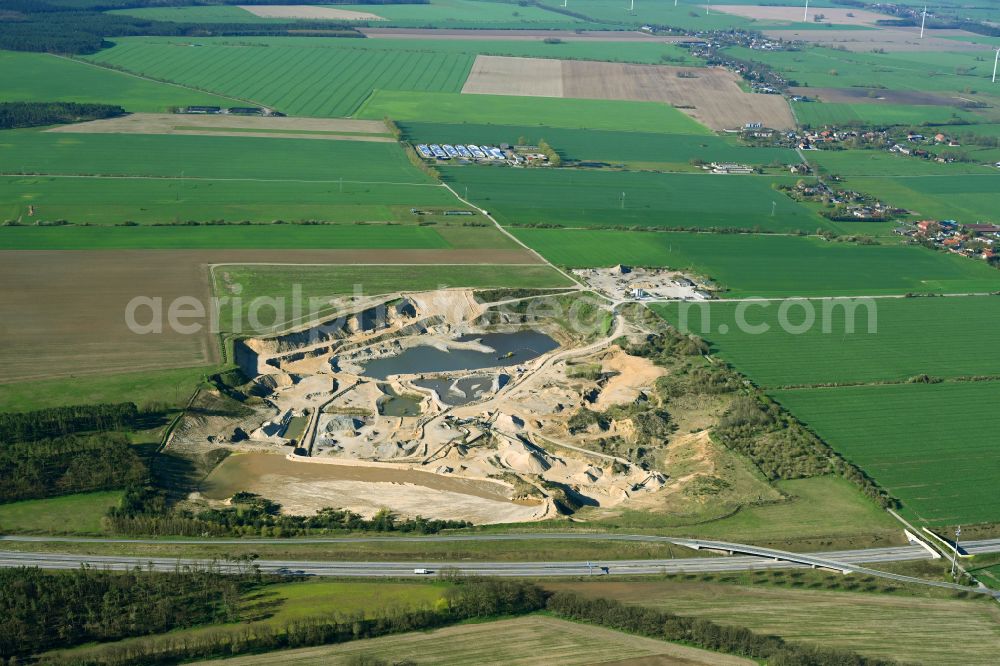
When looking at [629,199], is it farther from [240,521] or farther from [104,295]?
[240,521]

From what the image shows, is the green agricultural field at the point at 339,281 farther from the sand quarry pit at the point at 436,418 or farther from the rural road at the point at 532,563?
the rural road at the point at 532,563

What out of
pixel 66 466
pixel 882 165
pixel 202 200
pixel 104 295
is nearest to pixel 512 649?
pixel 66 466

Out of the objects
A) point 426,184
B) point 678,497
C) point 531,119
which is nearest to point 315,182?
point 426,184

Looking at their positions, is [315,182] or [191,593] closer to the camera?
[191,593]

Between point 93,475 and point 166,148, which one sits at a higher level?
point 166,148

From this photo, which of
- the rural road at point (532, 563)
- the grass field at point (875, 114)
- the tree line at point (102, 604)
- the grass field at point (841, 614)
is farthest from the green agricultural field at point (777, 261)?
the grass field at point (875, 114)

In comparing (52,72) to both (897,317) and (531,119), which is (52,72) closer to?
(531,119)
